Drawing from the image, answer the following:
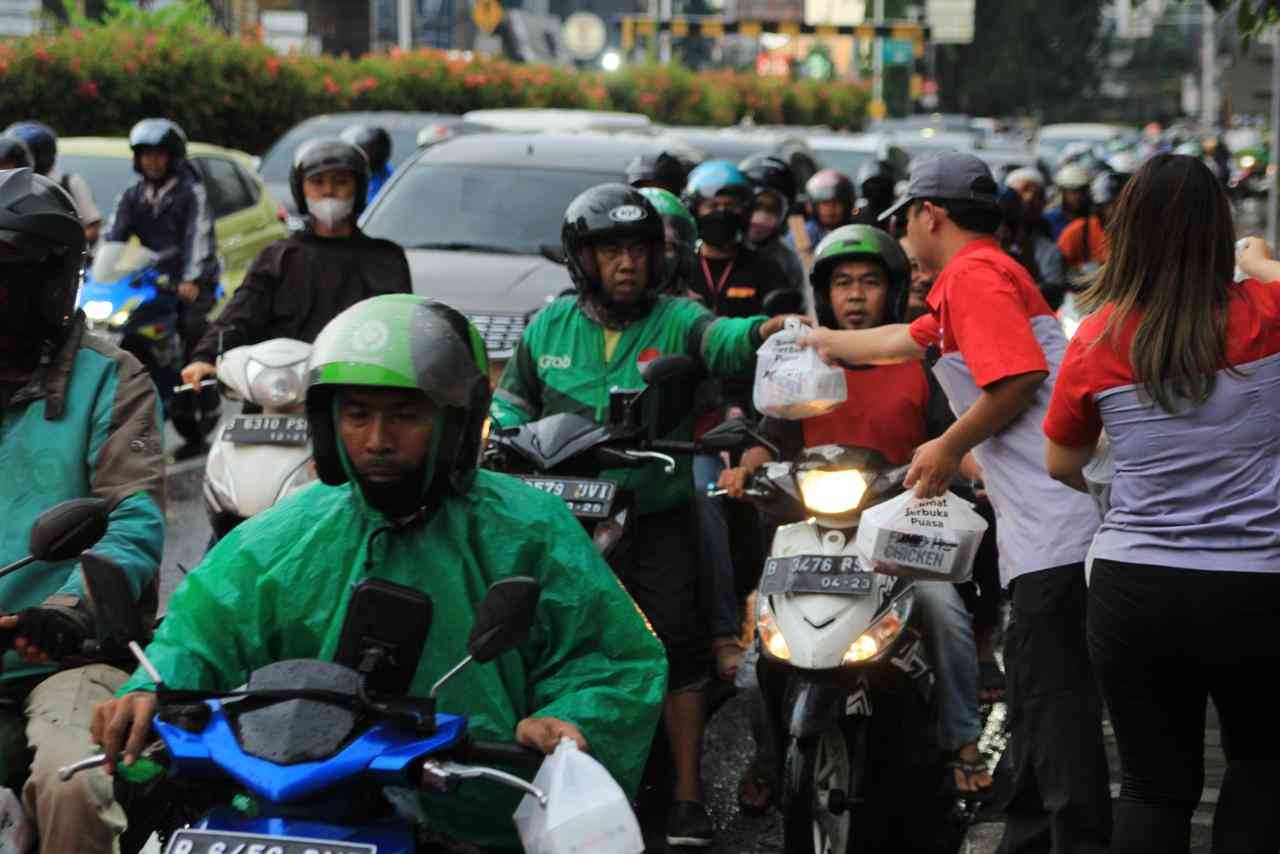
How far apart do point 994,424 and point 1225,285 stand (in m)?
0.77

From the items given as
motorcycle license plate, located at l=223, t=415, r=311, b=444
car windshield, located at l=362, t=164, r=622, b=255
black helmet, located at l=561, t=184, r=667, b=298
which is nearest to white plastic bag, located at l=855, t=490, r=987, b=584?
black helmet, located at l=561, t=184, r=667, b=298

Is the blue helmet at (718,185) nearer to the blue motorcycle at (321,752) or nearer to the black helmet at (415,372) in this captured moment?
the black helmet at (415,372)

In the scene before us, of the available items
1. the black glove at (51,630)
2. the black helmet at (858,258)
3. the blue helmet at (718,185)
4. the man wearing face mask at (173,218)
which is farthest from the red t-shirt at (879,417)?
the man wearing face mask at (173,218)

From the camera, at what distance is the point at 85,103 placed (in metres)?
24.4

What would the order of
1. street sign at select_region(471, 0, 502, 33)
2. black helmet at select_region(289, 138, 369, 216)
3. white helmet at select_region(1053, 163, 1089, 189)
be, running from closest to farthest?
1. black helmet at select_region(289, 138, 369, 216)
2. white helmet at select_region(1053, 163, 1089, 189)
3. street sign at select_region(471, 0, 502, 33)

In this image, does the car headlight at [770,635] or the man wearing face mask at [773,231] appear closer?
the car headlight at [770,635]

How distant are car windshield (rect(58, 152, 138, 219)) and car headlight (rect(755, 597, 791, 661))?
992cm

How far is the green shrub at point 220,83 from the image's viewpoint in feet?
79.4

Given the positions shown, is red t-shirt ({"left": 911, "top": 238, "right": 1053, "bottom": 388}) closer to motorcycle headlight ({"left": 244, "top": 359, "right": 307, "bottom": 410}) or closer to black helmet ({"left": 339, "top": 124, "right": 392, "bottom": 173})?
motorcycle headlight ({"left": 244, "top": 359, "right": 307, "bottom": 410})

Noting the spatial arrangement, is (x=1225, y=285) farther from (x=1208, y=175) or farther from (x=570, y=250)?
(x=570, y=250)

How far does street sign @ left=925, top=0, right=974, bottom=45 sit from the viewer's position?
66.5 m

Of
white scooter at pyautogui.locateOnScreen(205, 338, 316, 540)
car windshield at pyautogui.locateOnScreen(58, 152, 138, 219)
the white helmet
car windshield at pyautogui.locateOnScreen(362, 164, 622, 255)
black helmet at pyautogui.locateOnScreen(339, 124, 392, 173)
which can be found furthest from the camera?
car windshield at pyautogui.locateOnScreen(58, 152, 138, 219)

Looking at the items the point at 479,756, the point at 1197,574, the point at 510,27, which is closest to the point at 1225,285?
the point at 1197,574

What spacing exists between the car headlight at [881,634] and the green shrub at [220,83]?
19991mm
